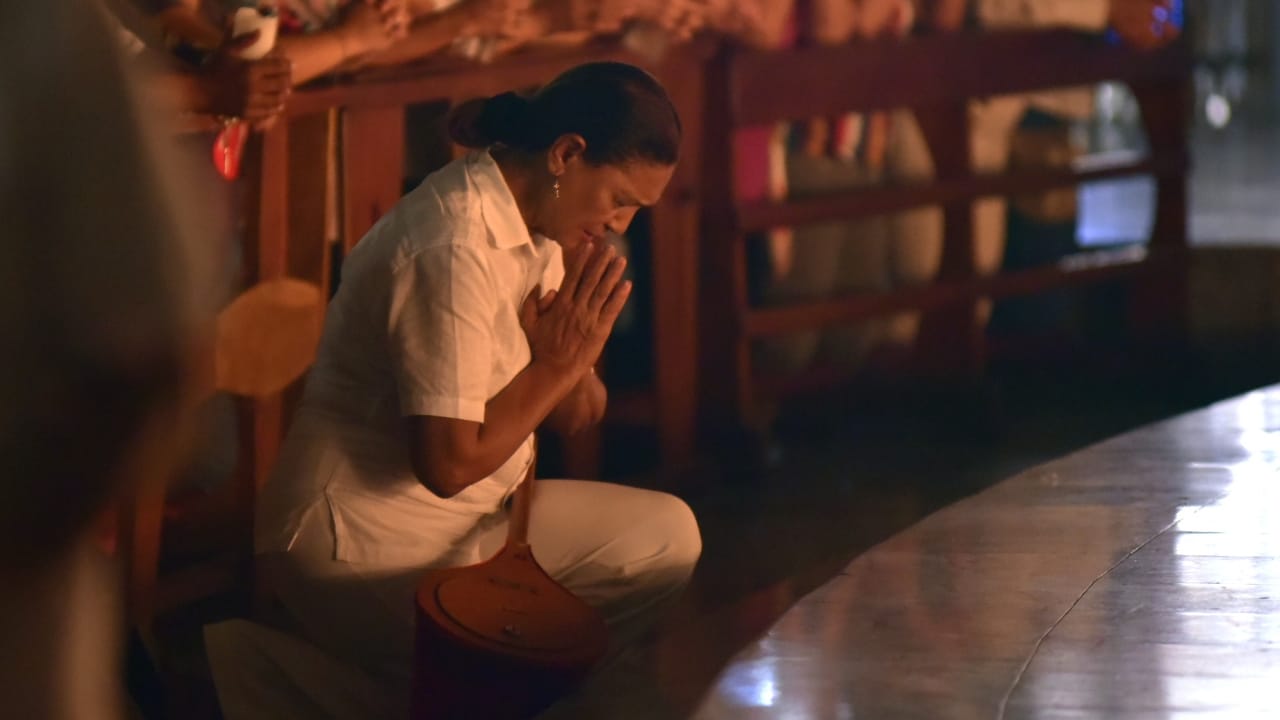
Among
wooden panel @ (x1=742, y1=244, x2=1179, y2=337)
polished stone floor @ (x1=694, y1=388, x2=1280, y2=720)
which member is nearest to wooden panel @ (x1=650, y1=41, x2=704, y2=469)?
wooden panel @ (x1=742, y1=244, x2=1179, y2=337)

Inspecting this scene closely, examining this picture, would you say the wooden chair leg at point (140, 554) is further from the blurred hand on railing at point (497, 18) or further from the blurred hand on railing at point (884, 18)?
the blurred hand on railing at point (884, 18)

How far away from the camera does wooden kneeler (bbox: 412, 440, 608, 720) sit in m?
2.39

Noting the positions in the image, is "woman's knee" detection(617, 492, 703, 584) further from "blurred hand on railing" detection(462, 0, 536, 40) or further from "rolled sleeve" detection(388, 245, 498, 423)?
"blurred hand on railing" detection(462, 0, 536, 40)

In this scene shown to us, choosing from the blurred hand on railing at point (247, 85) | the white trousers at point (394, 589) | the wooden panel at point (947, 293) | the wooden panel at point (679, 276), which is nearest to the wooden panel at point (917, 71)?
the wooden panel at point (679, 276)

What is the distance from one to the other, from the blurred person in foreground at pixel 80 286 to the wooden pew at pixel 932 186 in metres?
3.76

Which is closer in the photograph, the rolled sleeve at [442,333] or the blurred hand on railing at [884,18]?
the rolled sleeve at [442,333]

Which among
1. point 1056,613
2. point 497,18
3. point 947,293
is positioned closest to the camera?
point 1056,613

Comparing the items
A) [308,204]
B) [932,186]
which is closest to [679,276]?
[932,186]

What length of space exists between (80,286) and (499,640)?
1.63 m

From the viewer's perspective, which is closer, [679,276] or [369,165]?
[369,165]

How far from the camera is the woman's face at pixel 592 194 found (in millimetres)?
2619

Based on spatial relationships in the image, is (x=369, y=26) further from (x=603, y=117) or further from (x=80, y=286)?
(x=80, y=286)

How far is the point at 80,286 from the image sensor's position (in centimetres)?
88

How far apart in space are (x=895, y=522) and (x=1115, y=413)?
1770 millimetres
